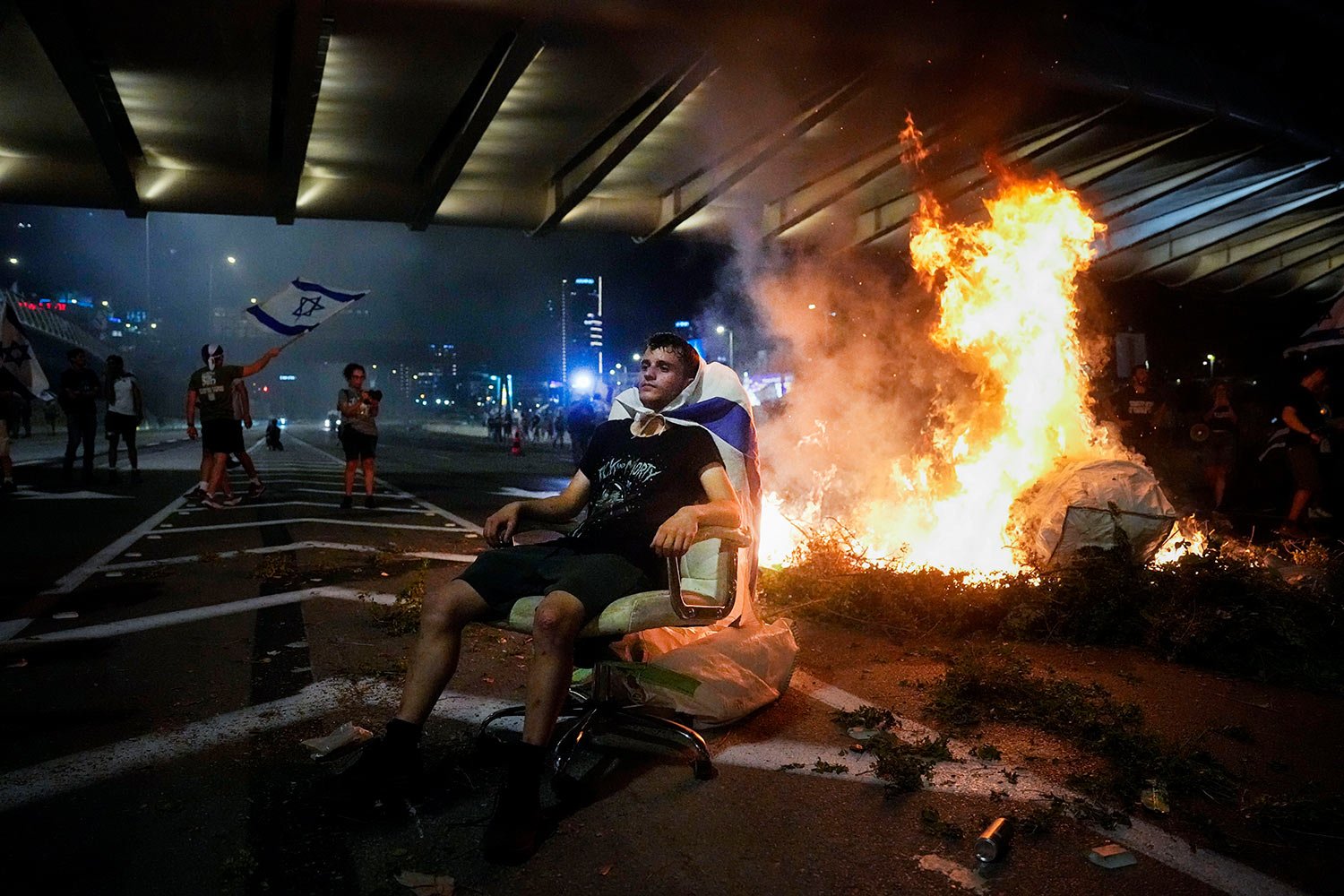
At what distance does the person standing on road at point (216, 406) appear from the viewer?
35.3 feet

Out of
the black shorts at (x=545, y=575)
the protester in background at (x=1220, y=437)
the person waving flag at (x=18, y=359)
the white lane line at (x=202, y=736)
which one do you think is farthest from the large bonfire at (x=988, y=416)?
the person waving flag at (x=18, y=359)

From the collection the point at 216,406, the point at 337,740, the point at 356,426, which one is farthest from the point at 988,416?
the point at 216,406

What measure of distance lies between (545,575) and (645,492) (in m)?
0.55

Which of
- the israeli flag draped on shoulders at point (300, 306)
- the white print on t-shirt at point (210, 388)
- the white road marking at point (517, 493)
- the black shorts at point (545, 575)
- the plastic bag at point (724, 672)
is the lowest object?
the white road marking at point (517, 493)

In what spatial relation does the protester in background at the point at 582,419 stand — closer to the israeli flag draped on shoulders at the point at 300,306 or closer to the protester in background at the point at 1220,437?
the israeli flag draped on shoulders at the point at 300,306

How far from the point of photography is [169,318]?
83500mm

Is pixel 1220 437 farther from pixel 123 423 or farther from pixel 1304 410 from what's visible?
pixel 123 423

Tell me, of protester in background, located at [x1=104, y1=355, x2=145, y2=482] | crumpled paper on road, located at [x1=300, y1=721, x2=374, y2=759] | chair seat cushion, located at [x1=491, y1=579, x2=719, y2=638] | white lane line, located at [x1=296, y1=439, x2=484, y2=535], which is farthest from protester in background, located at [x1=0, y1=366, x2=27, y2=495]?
chair seat cushion, located at [x1=491, y1=579, x2=719, y2=638]

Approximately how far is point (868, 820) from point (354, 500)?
1068 cm

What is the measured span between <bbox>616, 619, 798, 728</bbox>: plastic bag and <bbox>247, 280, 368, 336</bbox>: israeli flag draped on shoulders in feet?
31.5

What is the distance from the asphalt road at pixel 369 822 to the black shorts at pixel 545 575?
667mm

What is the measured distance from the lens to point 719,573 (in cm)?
329

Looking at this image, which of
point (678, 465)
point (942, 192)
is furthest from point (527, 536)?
point (942, 192)

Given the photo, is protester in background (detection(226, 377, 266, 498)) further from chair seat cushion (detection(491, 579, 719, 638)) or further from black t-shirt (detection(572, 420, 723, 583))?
chair seat cushion (detection(491, 579, 719, 638))
